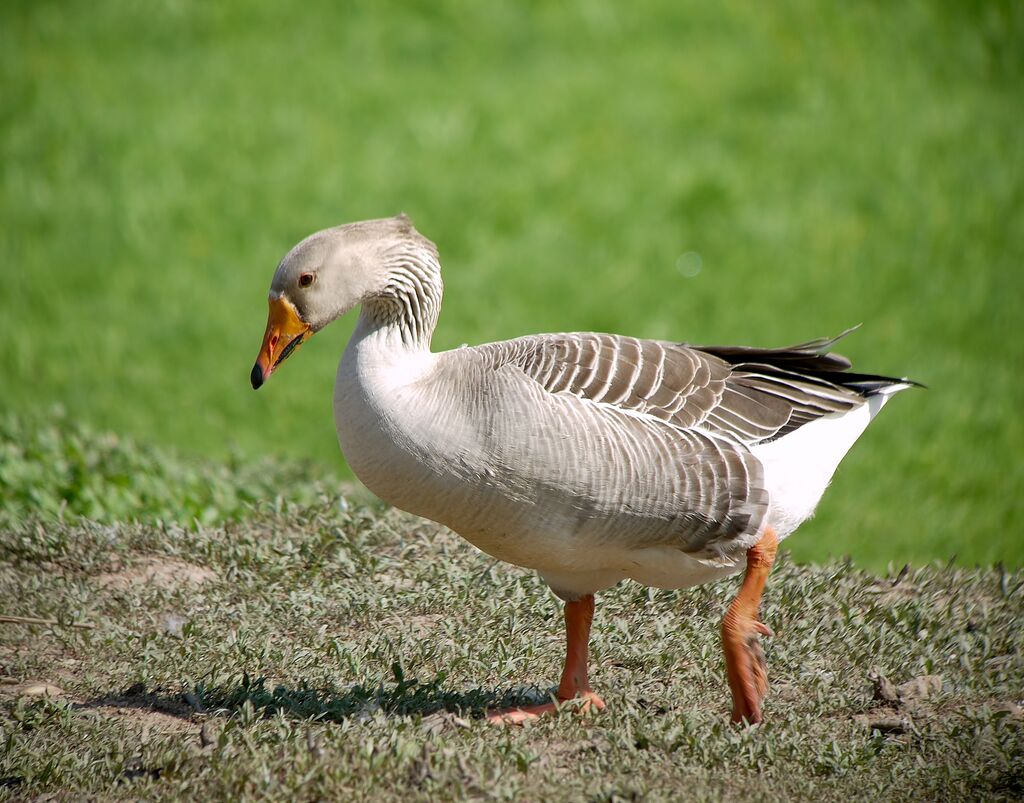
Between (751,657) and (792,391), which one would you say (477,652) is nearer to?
(751,657)

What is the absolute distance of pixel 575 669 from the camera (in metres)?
4.64

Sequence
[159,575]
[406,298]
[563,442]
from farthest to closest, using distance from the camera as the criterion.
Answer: [159,575], [406,298], [563,442]

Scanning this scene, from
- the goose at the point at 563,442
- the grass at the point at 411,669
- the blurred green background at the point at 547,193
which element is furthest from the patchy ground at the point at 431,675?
the blurred green background at the point at 547,193

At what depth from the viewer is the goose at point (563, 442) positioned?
4.16 meters

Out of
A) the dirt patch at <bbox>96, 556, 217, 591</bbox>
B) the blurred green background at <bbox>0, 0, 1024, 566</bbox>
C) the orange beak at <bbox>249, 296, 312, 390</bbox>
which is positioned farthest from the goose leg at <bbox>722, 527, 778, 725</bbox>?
the blurred green background at <bbox>0, 0, 1024, 566</bbox>

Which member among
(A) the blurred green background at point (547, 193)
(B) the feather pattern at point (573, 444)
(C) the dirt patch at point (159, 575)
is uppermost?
(A) the blurred green background at point (547, 193)

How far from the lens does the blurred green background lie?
36.9 feet

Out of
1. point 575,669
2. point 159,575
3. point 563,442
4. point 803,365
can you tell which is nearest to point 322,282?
point 563,442

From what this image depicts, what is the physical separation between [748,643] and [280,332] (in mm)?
2062

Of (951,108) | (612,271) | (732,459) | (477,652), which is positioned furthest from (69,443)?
(951,108)

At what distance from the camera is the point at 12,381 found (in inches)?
444

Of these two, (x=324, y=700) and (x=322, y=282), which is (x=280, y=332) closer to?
(x=322, y=282)

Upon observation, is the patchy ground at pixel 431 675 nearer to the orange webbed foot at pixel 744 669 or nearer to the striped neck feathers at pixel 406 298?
the orange webbed foot at pixel 744 669

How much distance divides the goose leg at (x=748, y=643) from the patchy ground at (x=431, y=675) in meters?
0.09
